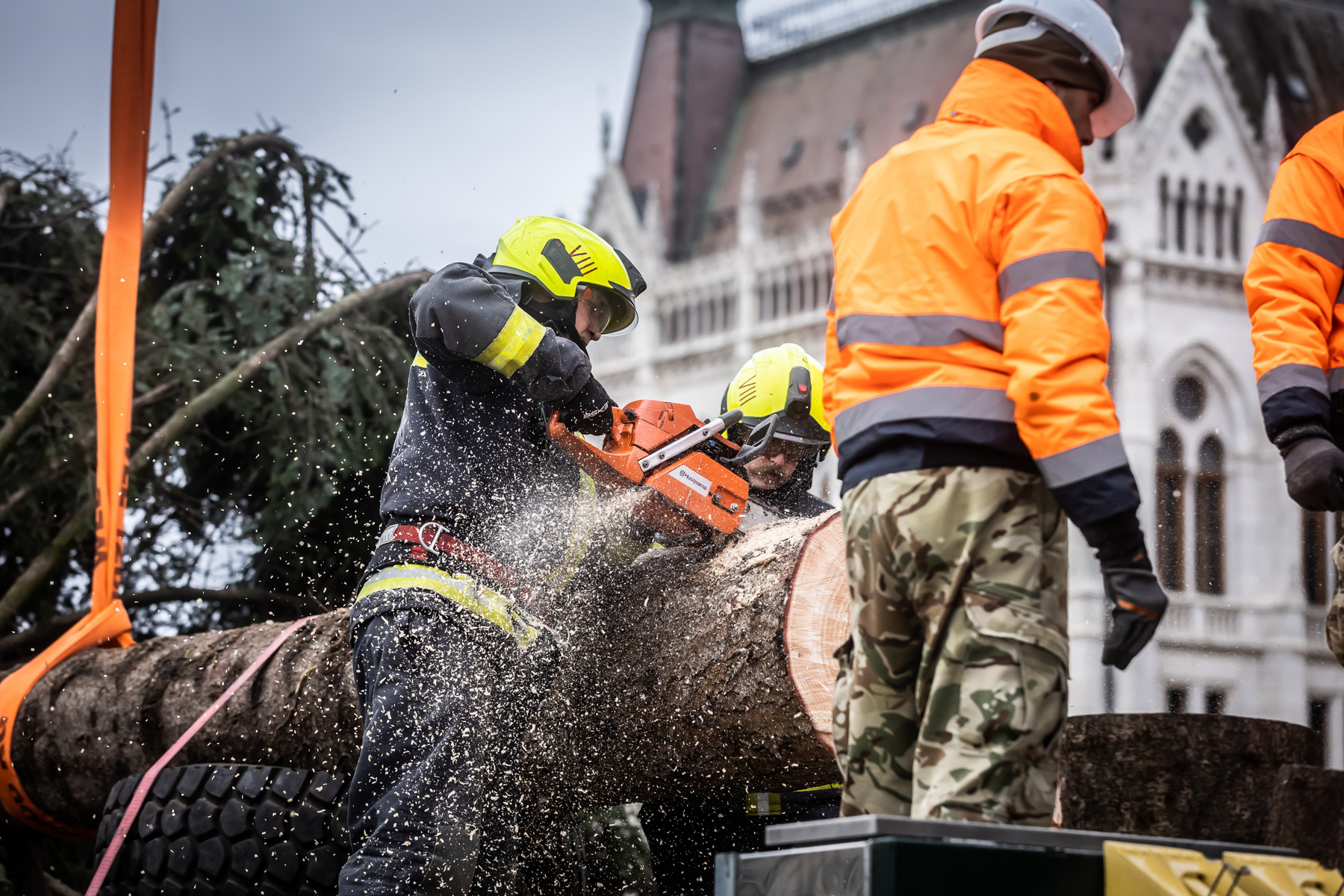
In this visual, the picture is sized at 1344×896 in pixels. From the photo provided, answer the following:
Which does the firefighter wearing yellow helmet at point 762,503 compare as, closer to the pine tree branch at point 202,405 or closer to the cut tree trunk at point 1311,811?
the cut tree trunk at point 1311,811

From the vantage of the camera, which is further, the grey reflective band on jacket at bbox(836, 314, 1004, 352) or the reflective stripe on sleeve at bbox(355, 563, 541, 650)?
the reflective stripe on sleeve at bbox(355, 563, 541, 650)

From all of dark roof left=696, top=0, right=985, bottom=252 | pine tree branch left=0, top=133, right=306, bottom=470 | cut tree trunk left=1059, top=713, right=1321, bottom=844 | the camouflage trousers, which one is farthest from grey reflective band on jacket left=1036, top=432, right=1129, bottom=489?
dark roof left=696, top=0, right=985, bottom=252

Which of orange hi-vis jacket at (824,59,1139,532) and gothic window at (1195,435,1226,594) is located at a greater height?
gothic window at (1195,435,1226,594)

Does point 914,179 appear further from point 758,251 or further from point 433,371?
point 758,251

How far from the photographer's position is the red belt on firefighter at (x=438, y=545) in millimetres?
3924

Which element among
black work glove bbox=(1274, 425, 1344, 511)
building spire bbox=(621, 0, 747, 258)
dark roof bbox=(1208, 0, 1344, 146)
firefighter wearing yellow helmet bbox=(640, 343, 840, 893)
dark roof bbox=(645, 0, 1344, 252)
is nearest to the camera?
black work glove bbox=(1274, 425, 1344, 511)

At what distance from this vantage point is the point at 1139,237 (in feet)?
132

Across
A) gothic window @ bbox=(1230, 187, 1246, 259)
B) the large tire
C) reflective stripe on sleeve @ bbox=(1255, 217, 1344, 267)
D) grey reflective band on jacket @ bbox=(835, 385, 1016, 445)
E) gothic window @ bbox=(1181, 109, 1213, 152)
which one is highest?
gothic window @ bbox=(1181, 109, 1213, 152)

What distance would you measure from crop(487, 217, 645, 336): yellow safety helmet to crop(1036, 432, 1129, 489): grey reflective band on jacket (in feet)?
6.00

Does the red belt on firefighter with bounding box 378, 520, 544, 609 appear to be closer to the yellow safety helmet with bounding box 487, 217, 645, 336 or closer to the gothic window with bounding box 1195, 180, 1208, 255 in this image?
the yellow safety helmet with bounding box 487, 217, 645, 336

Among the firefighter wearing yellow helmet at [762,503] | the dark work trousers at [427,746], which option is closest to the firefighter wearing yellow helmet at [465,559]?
the dark work trousers at [427,746]

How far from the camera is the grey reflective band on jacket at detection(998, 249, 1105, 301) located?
276 centimetres

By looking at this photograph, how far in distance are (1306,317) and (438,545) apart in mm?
2233

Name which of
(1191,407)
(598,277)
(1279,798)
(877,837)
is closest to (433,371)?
(598,277)
